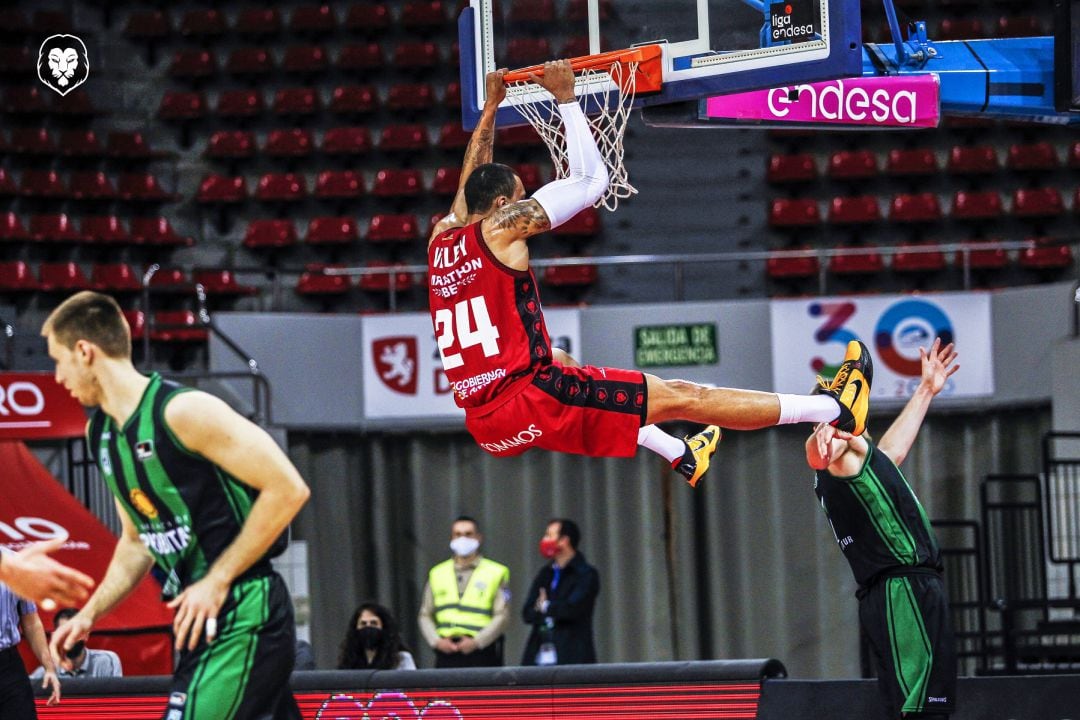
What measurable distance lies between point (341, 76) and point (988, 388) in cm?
923

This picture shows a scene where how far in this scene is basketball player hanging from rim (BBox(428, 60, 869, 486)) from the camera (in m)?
6.78

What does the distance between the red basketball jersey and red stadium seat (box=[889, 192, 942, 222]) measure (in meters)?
10.8

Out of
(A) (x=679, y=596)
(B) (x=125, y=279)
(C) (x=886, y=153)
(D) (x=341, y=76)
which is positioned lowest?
(A) (x=679, y=596)

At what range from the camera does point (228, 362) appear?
48.1 feet

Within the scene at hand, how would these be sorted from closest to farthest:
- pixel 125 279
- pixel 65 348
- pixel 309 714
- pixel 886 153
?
1. pixel 65 348
2. pixel 309 714
3. pixel 125 279
4. pixel 886 153

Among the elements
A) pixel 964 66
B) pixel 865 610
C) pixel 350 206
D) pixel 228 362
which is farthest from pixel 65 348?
pixel 350 206

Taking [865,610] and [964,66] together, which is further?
[964,66]

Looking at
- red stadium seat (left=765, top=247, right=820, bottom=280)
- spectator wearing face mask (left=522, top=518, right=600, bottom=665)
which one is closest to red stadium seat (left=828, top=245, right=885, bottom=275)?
red stadium seat (left=765, top=247, right=820, bottom=280)

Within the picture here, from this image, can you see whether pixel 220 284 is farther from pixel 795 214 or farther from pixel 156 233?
pixel 795 214

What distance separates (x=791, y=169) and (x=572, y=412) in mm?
11528

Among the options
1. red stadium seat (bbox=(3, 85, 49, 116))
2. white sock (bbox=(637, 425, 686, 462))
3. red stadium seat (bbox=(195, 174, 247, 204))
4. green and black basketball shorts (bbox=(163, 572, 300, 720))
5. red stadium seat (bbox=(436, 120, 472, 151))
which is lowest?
green and black basketball shorts (bbox=(163, 572, 300, 720))

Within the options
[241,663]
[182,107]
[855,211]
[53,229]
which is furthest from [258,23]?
[241,663]

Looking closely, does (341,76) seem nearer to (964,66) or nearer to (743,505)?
A: (743,505)

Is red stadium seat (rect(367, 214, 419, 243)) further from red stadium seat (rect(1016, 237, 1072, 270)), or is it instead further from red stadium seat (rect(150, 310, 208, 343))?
red stadium seat (rect(1016, 237, 1072, 270))
